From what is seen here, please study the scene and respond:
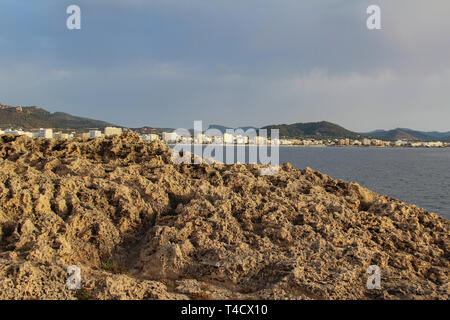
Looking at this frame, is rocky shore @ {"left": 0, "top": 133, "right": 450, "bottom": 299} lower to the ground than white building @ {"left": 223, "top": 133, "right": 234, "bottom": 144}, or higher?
lower

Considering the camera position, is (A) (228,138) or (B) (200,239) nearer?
(B) (200,239)

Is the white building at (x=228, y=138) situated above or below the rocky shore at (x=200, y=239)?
above

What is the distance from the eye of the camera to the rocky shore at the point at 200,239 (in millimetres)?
7020

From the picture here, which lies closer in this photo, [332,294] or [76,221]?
[332,294]

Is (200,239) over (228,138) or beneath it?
beneath

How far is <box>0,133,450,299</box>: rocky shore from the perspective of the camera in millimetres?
7020

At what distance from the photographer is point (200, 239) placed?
871 centimetres

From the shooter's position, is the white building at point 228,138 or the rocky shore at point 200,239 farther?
the white building at point 228,138

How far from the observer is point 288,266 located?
302 inches

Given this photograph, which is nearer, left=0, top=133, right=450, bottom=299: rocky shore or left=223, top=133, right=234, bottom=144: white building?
left=0, top=133, right=450, bottom=299: rocky shore
